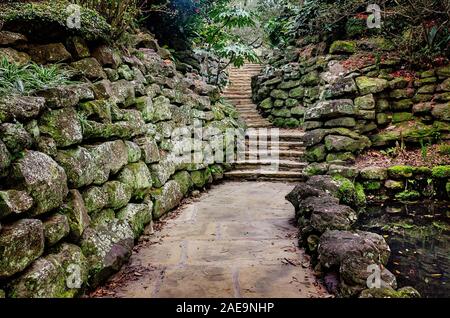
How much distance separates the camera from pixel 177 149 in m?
5.02

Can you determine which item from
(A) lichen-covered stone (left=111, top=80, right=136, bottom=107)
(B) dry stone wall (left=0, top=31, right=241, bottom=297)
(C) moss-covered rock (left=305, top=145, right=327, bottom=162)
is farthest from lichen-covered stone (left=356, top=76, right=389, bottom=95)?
(A) lichen-covered stone (left=111, top=80, right=136, bottom=107)

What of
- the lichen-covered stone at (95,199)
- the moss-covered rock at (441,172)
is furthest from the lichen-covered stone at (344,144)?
the lichen-covered stone at (95,199)

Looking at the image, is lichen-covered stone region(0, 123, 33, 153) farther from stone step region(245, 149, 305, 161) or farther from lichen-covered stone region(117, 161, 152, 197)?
stone step region(245, 149, 305, 161)

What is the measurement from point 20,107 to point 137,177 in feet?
5.35

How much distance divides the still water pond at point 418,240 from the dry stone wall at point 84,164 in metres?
2.56

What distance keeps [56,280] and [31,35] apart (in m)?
2.53

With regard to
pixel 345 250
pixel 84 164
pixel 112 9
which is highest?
pixel 112 9

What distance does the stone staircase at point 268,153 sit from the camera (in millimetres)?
6695

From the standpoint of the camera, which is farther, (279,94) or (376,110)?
(279,94)

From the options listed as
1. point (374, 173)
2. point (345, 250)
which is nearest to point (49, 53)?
point (345, 250)

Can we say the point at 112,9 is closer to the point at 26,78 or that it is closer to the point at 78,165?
the point at 26,78

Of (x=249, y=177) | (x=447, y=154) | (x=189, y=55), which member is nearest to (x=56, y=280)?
(x=249, y=177)

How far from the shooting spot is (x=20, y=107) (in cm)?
217

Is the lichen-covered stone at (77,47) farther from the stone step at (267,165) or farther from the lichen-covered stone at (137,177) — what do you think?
the stone step at (267,165)
